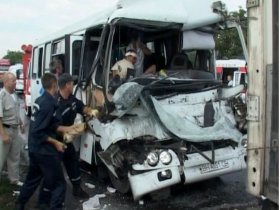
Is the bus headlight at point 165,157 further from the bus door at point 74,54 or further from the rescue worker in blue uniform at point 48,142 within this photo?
the bus door at point 74,54

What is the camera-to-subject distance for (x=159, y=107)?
5590 millimetres

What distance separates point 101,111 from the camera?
587 centimetres

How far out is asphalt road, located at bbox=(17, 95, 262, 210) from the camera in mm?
5746

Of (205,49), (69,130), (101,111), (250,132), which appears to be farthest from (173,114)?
(250,132)

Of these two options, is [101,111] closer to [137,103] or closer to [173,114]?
[137,103]

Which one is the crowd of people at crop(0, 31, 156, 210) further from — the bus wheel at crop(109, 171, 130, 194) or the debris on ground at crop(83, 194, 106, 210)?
the bus wheel at crop(109, 171, 130, 194)

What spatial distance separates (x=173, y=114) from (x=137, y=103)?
0.47 m

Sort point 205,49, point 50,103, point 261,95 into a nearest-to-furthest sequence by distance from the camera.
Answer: point 261,95 → point 50,103 → point 205,49

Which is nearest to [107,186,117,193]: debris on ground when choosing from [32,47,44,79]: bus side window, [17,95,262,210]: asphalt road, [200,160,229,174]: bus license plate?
[17,95,262,210]: asphalt road

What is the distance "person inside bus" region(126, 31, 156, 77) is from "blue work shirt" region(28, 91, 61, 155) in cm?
172

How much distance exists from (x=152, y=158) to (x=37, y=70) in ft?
20.6

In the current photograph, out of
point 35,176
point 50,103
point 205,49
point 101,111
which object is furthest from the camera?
point 205,49

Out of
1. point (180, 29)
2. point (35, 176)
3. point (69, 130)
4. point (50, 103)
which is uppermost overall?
point (180, 29)

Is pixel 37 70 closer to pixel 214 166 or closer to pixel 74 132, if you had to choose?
pixel 74 132
